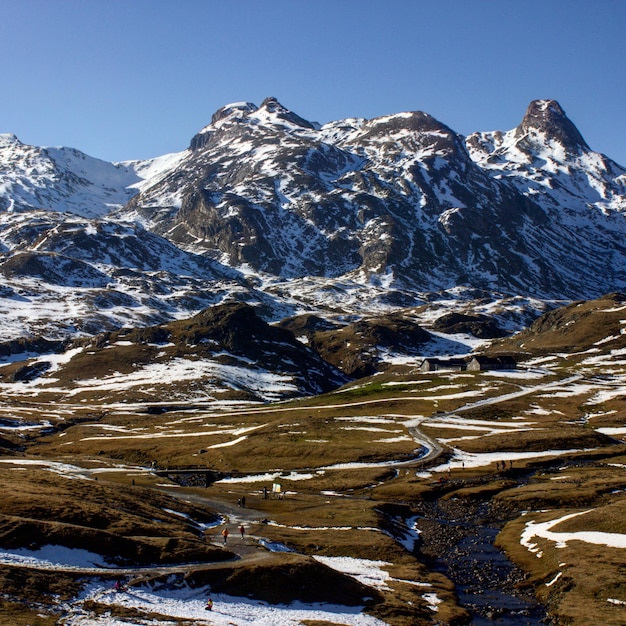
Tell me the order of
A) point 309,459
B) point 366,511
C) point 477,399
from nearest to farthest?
1. point 366,511
2. point 309,459
3. point 477,399

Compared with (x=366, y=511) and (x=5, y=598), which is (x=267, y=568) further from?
(x=366, y=511)

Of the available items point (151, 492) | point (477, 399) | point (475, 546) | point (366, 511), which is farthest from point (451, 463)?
point (477, 399)

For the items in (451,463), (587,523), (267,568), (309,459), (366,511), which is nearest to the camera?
(267,568)

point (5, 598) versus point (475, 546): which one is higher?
point (5, 598)

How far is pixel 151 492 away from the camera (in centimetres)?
8688

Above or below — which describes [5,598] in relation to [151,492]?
above

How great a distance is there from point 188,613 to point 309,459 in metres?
74.3

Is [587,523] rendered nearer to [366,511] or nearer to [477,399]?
[366,511]

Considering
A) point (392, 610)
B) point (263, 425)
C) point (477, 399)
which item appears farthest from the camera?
point (477, 399)

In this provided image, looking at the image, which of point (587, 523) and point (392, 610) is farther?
point (587, 523)

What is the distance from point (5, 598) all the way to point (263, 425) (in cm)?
11201

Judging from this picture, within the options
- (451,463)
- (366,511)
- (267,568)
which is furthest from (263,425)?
(267,568)

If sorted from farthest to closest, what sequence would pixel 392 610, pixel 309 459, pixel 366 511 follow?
1. pixel 309 459
2. pixel 366 511
3. pixel 392 610

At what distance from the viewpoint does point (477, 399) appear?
557 feet
